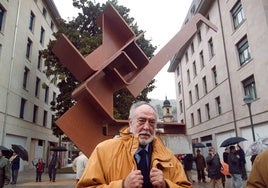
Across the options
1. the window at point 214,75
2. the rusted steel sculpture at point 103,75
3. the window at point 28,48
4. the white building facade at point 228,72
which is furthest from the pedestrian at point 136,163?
the window at point 28,48

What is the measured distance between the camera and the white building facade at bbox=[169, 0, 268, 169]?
16281 mm

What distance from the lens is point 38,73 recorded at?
2697cm

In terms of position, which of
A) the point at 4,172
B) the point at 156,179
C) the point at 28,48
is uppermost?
the point at 28,48

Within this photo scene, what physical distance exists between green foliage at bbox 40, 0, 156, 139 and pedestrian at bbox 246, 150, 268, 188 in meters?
14.9

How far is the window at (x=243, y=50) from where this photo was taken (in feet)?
59.6

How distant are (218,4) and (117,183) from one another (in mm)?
23957

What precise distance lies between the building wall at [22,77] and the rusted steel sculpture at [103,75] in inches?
599

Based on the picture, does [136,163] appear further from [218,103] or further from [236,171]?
[218,103]

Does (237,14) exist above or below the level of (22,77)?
above

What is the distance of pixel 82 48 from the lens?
17578 mm

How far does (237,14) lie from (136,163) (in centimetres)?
2051

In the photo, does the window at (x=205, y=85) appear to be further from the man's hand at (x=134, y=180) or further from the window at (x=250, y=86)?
the man's hand at (x=134, y=180)

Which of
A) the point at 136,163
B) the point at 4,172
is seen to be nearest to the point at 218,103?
the point at 4,172

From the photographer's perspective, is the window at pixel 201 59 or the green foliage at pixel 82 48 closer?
the green foliage at pixel 82 48
